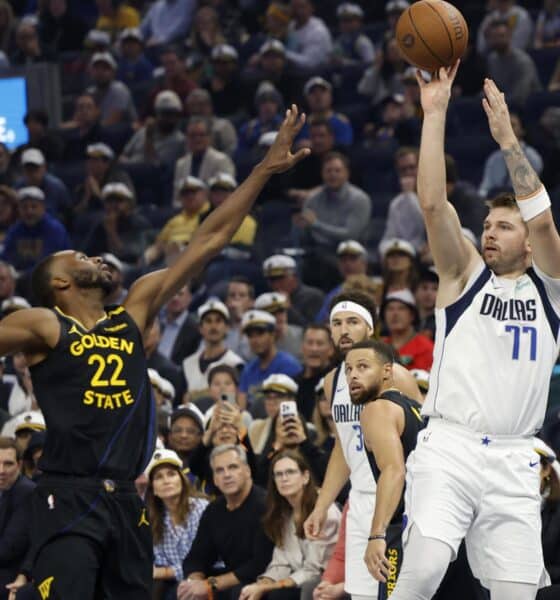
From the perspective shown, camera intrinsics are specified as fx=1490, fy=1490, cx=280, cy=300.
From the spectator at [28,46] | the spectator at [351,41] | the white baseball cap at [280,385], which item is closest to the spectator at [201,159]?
the spectator at [351,41]

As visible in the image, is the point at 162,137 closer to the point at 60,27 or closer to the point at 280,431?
the point at 60,27

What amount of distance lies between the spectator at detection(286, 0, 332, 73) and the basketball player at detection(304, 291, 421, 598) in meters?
9.61

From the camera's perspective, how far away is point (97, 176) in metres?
17.0

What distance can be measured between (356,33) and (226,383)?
756 cm

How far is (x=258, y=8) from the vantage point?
19906 millimetres

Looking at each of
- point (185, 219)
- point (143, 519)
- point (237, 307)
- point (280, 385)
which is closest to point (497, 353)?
point (143, 519)

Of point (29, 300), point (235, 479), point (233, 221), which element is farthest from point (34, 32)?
point (233, 221)

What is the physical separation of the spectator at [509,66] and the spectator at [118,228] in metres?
4.02

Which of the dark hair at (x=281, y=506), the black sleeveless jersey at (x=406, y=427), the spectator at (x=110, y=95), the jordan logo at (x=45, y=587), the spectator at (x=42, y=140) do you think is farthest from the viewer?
the spectator at (x=110, y=95)

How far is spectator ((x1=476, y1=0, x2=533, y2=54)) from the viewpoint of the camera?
16.4 metres

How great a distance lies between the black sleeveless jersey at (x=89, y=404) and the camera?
6.55 metres

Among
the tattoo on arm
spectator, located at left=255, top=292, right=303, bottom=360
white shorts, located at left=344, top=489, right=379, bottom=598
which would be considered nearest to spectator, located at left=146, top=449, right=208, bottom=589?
white shorts, located at left=344, top=489, right=379, bottom=598

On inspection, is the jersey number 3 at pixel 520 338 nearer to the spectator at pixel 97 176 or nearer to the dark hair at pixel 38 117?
the spectator at pixel 97 176

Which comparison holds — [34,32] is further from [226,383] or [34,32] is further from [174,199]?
[226,383]
